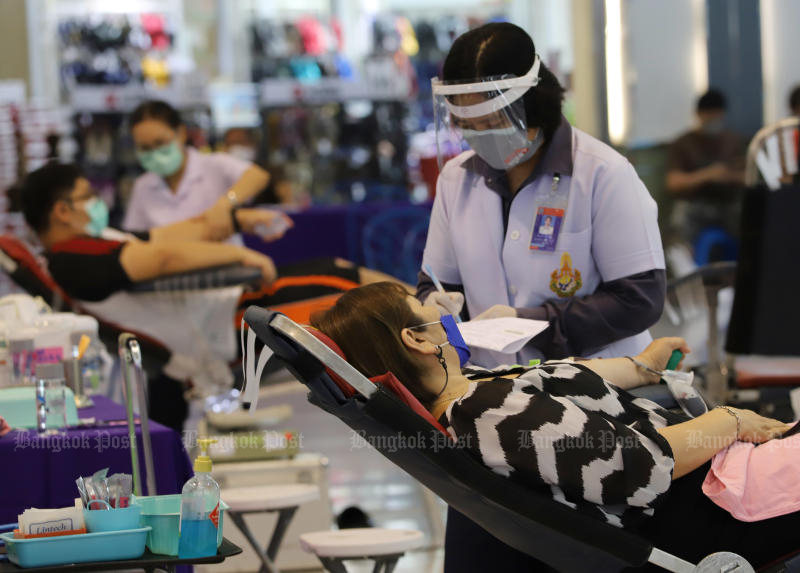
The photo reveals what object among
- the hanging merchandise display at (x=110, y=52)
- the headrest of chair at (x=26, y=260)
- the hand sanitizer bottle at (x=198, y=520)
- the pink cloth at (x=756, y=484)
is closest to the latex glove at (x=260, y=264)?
the headrest of chair at (x=26, y=260)

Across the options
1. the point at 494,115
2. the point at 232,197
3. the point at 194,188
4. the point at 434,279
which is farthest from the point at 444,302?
the point at 194,188

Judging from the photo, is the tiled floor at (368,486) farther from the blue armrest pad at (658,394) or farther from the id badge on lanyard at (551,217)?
the blue armrest pad at (658,394)

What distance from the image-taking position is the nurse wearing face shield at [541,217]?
2.43 metres

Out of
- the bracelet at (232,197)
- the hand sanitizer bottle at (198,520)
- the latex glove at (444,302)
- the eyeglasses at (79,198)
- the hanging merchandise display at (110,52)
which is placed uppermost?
the hanging merchandise display at (110,52)

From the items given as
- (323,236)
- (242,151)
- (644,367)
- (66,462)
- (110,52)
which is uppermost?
(110,52)

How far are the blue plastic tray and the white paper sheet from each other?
727 millimetres

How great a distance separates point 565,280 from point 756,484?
0.74 meters

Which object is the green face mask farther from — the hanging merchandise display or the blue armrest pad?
the hanging merchandise display

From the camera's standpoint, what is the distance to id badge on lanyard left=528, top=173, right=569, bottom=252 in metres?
2.49

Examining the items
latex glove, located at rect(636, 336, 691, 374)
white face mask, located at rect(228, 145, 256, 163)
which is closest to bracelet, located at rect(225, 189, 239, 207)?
latex glove, located at rect(636, 336, 691, 374)

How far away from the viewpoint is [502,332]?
2.24 metres

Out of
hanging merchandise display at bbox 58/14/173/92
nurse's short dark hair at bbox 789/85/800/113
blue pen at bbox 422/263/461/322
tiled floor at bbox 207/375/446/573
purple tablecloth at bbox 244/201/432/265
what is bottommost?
tiled floor at bbox 207/375/446/573

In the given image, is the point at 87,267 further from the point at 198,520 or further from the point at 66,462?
the point at 198,520

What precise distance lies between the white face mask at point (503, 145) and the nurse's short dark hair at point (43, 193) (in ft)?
6.80
